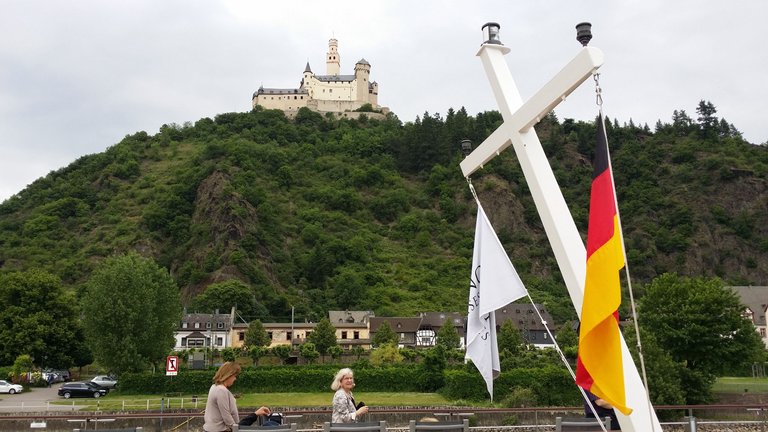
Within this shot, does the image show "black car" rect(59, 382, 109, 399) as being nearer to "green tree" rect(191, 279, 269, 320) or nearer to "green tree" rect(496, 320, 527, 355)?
"green tree" rect(496, 320, 527, 355)

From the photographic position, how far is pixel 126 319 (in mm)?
43688

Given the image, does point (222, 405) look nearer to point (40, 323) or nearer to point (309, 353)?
point (309, 353)

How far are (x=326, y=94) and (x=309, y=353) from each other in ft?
415

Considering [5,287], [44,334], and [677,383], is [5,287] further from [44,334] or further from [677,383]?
[677,383]

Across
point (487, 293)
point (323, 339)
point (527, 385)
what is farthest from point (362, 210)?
point (487, 293)

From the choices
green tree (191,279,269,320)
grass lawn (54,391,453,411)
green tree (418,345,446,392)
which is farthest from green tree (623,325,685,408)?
green tree (191,279,269,320)

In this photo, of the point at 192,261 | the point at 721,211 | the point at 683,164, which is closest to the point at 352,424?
the point at 192,261

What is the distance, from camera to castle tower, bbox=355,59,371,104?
17388 centimetres

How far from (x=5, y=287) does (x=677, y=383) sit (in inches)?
2014

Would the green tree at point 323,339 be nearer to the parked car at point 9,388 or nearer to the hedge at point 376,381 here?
the hedge at point 376,381

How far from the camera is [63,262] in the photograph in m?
98.4

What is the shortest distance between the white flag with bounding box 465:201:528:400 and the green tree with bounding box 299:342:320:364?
162 ft

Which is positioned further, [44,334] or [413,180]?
[413,180]

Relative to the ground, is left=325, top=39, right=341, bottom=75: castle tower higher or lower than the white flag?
higher
